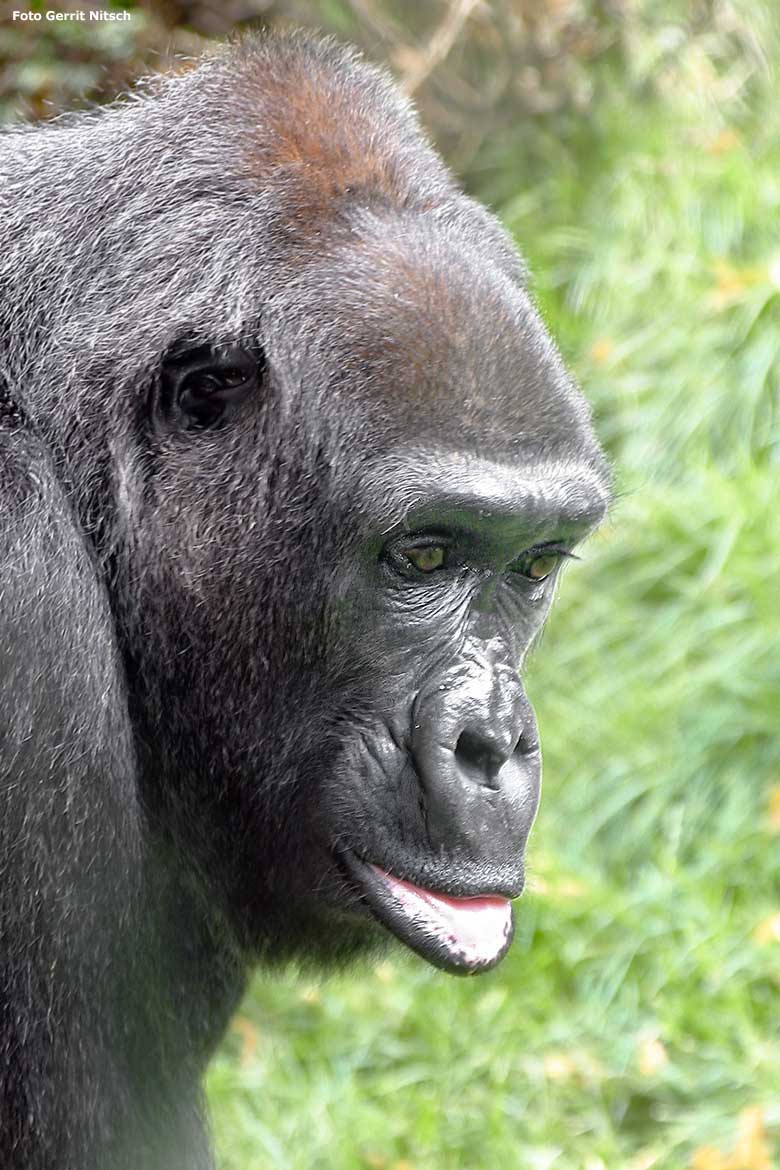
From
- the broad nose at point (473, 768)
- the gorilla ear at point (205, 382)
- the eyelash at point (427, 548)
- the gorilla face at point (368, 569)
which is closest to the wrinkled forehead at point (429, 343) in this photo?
the gorilla face at point (368, 569)

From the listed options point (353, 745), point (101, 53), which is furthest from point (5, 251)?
point (101, 53)

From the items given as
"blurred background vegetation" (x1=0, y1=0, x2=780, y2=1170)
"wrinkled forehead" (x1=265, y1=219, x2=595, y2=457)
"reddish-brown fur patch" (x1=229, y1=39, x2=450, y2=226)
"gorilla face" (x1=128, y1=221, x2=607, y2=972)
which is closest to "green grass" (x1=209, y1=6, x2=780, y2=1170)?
"blurred background vegetation" (x1=0, y1=0, x2=780, y2=1170)

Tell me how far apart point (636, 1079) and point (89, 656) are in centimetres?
293

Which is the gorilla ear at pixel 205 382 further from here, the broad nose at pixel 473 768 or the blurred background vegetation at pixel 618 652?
the blurred background vegetation at pixel 618 652

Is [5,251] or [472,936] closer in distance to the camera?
[472,936]

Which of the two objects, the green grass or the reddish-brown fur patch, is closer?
the reddish-brown fur patch

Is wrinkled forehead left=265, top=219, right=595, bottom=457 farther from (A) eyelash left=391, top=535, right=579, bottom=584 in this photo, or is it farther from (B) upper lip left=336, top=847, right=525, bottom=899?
(B) upper lip left=336, top=847, right=525, bottom=899

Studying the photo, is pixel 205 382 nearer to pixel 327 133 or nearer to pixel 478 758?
pixel 327 133

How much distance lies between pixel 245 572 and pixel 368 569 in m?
0.25

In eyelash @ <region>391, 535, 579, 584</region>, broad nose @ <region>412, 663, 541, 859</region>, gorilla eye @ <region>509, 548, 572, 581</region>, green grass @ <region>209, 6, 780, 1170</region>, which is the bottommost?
green grass @ <region>209, 6, 780, 1170</region>

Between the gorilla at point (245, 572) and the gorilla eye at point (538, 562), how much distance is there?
1 centimetres

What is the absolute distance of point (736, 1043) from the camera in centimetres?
546

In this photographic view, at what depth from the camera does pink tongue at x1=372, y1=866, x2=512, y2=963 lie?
11.2 ft

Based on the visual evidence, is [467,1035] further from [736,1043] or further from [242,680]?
[242,680]
